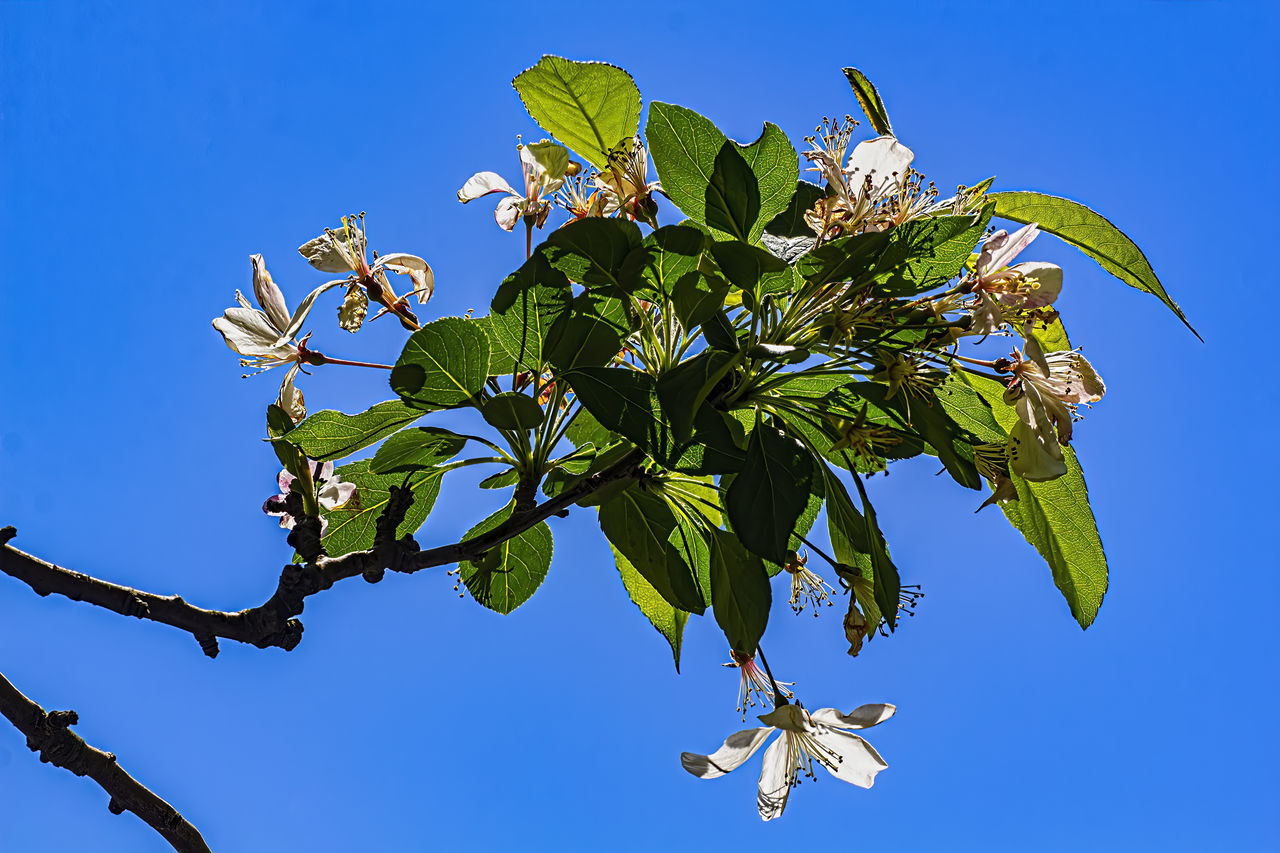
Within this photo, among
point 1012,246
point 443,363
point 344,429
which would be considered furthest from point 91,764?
point 1012,246

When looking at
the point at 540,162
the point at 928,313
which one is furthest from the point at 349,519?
the point at 928,313

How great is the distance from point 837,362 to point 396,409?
48cm

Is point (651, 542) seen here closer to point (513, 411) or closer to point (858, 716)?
point (513, 411)

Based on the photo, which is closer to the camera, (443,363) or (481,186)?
(443,363)

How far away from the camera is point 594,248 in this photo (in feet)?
3.29

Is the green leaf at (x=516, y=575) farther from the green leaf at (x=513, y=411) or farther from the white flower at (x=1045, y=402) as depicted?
the white flower at (x=1045, y=402)

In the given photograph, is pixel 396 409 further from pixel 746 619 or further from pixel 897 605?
pixel 897 605

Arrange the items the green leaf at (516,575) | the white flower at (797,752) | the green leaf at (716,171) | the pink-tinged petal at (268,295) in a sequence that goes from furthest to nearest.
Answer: the green leaf at (516,575), the white flower at (797,752), the pink-tinged petal at (268,295), the green leaf at (716,171)

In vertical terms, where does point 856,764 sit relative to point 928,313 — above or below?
below

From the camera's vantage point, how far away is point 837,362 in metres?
1.08

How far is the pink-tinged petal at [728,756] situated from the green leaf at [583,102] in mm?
730

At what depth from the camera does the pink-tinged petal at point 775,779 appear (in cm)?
129

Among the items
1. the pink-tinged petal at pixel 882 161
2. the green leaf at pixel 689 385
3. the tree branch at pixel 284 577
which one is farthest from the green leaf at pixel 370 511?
the pink-tinged petal at pixel 882 161

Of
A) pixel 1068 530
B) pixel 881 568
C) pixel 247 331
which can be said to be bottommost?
pixel 881 568
